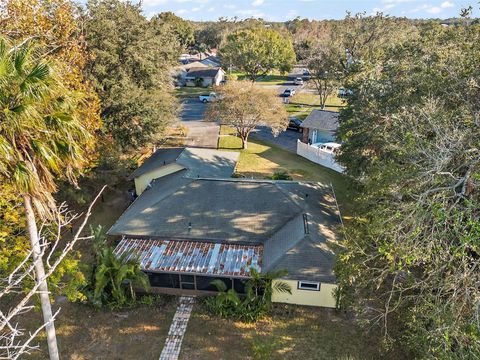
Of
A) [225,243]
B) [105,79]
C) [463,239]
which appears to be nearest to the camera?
[463,239]

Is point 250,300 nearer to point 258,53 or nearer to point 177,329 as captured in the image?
point 177,329

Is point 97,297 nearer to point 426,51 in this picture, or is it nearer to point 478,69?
point 478,69

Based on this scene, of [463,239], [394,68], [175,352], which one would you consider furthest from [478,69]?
[175,352]

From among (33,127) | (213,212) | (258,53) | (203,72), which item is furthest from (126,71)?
(203,72)

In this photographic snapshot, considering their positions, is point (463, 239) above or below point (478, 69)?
below

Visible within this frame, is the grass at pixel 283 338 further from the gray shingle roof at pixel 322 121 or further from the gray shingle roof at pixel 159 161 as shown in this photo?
the gray shingle roof at pixel 322 121
